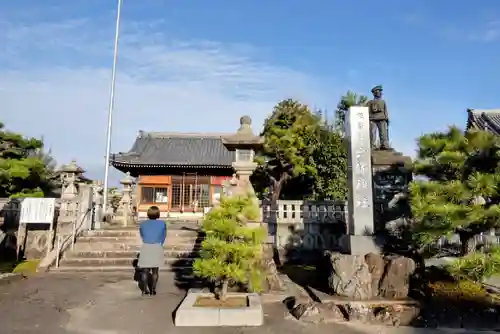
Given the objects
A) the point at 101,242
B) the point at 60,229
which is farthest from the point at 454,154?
the point at 60,229

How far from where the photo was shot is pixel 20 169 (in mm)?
19109

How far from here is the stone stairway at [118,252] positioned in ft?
35.3

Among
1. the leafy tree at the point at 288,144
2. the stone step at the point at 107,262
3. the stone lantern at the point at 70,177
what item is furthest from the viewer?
the leafy tree at the point at 288,144

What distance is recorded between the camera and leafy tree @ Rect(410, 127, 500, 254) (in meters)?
6.27

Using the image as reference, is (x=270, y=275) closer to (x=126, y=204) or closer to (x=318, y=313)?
(x=318, y=313)

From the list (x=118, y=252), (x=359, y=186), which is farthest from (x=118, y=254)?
(x=359, y=186)

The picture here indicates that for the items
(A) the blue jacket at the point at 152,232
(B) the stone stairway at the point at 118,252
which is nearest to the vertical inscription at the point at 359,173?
(A) the blue jacket at the point at 152,232

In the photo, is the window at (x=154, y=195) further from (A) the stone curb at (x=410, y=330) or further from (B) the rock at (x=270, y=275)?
(A) the stone curb at (x=410, y=330)

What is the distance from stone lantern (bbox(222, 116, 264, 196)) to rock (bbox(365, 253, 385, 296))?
3.06 m

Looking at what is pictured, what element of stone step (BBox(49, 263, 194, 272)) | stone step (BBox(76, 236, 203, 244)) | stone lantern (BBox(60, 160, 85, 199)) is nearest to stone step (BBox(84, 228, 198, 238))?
stone step (BBox(76, 236, 203, 244))

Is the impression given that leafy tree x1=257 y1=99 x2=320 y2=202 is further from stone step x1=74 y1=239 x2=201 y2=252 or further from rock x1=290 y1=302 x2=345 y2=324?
rock x1=290 y1=302 x2=345 y2=324

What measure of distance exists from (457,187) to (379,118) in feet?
13.2

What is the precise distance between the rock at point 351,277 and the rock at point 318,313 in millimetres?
935

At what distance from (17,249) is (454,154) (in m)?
13.6
